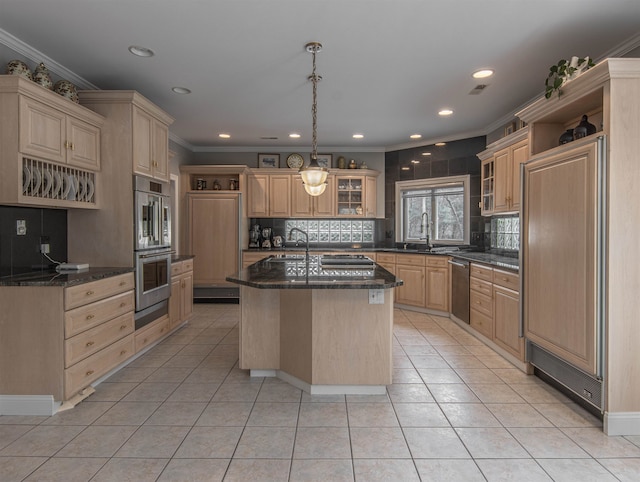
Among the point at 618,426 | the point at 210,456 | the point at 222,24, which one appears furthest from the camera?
the point at 222,24

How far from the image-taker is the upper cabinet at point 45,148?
256 centimetres

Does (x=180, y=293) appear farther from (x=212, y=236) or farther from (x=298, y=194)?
(x=298, y=194)

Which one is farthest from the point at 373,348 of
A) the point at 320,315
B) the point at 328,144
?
the point at 328,144

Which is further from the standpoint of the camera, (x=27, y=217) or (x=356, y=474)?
(x=27, y=217)

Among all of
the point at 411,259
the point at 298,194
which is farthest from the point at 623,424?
the point at 298,194

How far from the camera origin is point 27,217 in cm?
303

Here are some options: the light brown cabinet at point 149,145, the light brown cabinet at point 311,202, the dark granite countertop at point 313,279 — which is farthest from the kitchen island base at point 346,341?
the light brown cabinet at point 311,202

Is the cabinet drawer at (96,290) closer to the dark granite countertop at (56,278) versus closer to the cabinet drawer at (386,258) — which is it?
the dark granite countertop at (56,278)

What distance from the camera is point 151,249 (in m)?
3.77

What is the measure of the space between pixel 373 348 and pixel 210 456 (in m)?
1.31

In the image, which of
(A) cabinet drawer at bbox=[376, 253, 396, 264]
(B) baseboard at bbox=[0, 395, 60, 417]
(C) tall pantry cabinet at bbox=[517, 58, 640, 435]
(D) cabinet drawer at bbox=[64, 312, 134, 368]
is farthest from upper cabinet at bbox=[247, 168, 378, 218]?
(B) baseboard at bbox=[0, 395, 60, 417]

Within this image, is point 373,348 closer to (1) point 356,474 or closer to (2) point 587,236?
(1) point 356,474

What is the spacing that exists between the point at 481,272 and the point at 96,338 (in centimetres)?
376

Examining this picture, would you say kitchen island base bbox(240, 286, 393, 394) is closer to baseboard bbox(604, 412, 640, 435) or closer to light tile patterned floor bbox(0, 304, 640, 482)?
light tile patterned floor bbox(0, 304, 640, 482)
